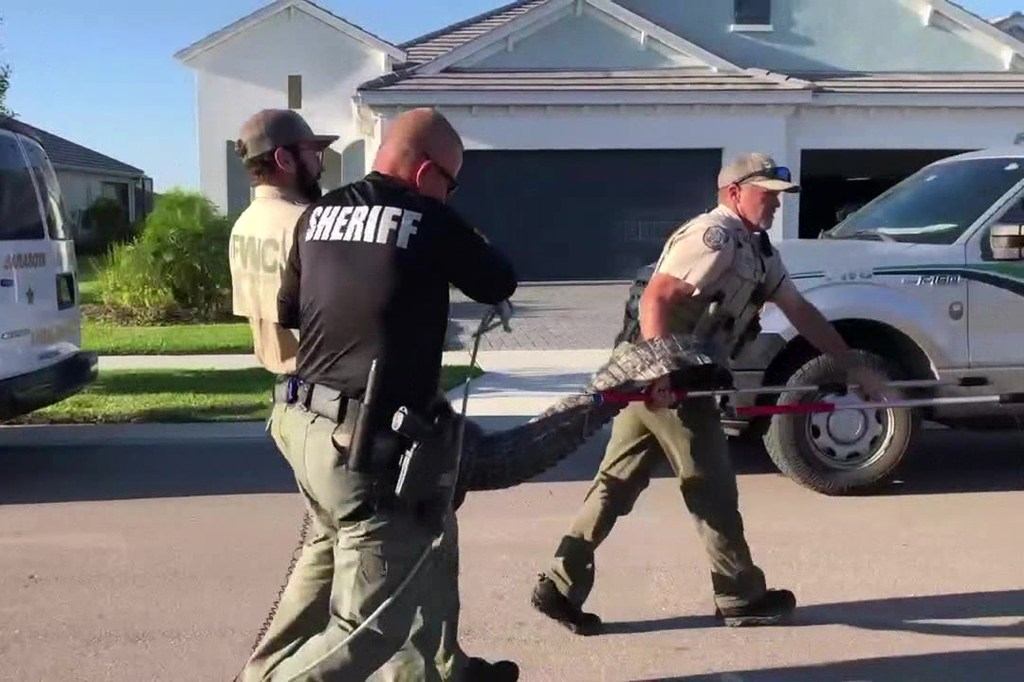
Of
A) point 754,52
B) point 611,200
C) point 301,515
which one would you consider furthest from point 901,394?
point 754,52

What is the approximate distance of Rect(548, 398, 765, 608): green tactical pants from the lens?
15.6 feet

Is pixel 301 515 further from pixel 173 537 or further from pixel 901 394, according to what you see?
pixel 901 394

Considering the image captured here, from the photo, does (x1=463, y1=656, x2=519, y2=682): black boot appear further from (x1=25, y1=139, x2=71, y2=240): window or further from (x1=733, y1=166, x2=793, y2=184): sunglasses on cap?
(x1=25, y1=139, x2=71, y2=240): window

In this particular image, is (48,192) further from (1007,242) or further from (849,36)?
(849,36)

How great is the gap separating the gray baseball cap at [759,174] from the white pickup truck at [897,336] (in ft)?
6.91

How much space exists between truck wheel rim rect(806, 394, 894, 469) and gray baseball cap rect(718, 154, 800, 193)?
7.79 feet

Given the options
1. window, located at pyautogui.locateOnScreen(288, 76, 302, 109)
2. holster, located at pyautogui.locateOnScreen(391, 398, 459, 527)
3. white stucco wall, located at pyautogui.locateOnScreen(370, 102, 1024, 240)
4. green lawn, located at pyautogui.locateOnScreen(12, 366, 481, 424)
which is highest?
window, located at pyautogui.locateOnScreen(288, 76, 302, 109)

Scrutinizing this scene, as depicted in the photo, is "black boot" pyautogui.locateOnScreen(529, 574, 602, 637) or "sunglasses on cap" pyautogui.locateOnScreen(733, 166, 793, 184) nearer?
A: "sunglasses on cap" pyautogui.locateOnScreen(733, 166, 793, 184)

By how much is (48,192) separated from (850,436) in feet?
17.5

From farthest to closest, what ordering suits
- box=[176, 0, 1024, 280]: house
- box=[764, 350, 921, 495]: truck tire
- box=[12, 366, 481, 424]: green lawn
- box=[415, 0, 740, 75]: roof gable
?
box=[415, 0, 740, 75]: roof gable < box=[176, 0, 1024, 280]: house < box=[12, 366, 481, 424]: green lawn < box=[764, 350, 921, 495]: truck tire

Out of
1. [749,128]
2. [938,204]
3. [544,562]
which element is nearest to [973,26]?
[749,128]

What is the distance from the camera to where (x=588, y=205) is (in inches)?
803

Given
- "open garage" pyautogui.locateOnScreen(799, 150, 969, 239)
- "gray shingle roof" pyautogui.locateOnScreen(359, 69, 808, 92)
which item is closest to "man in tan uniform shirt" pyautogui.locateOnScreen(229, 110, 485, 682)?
"gray shingle roof" pyautogui.locateOnScreen(359, 69, 808, 92)

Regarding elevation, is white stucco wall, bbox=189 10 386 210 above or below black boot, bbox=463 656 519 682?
above
